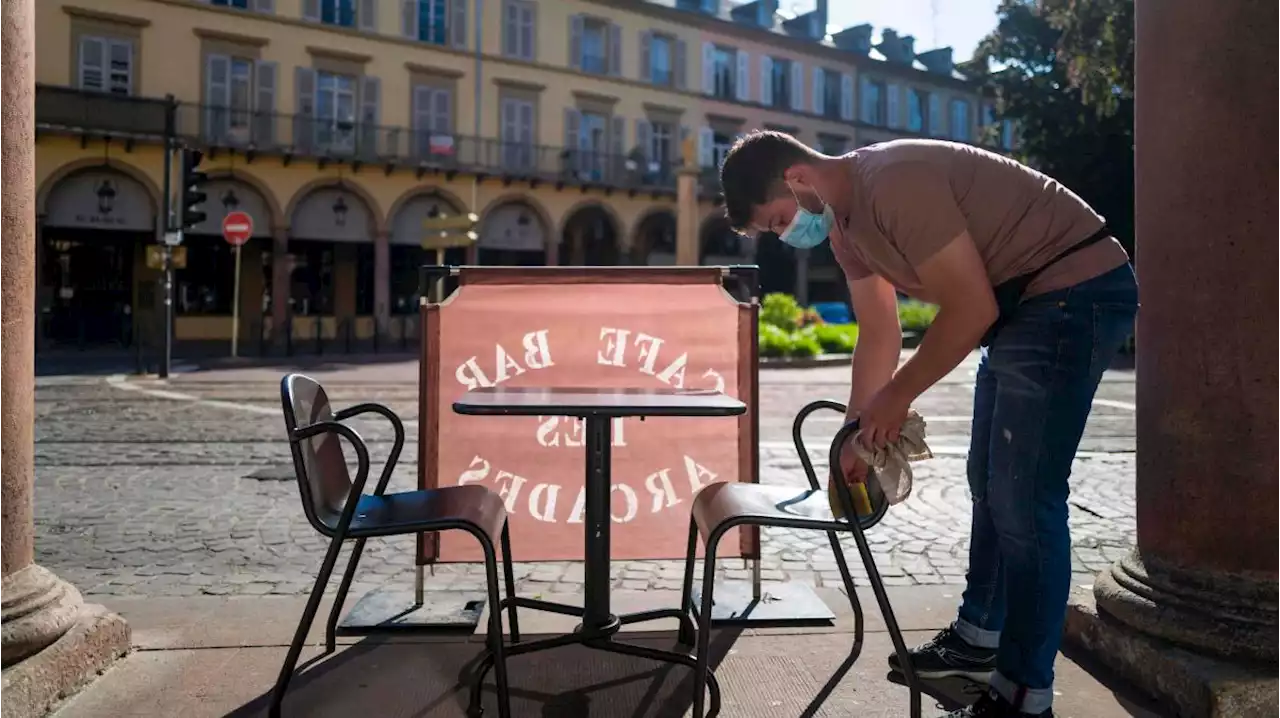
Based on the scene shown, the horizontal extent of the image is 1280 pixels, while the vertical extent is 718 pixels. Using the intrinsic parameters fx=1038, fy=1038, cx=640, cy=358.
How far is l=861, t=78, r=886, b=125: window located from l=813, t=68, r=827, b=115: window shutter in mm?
2403

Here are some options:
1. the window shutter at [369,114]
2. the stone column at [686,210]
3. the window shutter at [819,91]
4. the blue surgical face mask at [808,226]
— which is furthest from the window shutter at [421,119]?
the blue surgical face mask at [808,226]

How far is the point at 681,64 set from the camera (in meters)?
37.5

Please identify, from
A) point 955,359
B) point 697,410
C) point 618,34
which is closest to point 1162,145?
point 955,359

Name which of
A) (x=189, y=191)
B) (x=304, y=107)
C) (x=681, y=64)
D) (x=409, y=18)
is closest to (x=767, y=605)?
(x=189, y=191)

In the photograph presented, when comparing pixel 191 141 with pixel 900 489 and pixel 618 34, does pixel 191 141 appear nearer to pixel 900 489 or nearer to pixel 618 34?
pixel 618 34

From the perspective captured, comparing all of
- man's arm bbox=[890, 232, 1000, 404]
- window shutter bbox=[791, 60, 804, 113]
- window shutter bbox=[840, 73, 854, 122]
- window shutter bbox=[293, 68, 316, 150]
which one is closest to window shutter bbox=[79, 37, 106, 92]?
window shutter bbox=[293, 68, 316, 150]

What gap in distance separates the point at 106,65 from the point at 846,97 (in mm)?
28031

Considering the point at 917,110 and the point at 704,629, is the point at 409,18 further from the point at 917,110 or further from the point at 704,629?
the point at 704,629

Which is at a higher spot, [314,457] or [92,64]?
[92,64]

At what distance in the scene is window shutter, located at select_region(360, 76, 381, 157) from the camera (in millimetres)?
30422

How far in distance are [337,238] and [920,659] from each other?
29548 mm

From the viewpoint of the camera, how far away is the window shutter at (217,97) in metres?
27.9

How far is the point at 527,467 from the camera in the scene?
12.6 feet

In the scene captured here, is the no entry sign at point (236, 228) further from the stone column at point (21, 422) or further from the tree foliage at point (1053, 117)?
the tree foliage at point (1053, 117)
